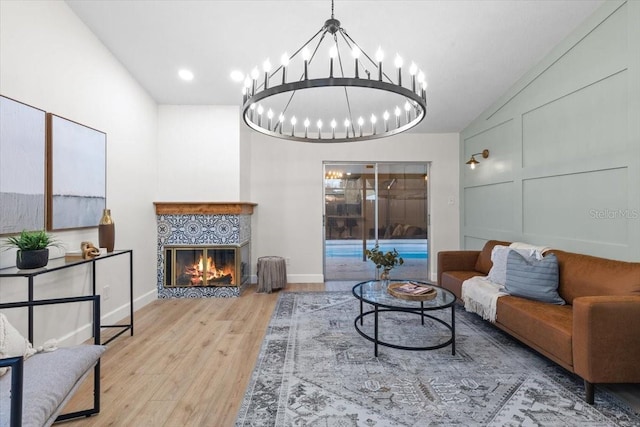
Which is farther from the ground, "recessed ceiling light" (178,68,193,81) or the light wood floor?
"recessed ceiling light" (178,68,193,81)

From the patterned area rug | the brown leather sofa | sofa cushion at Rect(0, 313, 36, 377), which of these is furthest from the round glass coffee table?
sofa cushion at Rect(0, 313, 36, 377)

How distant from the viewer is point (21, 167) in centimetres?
217

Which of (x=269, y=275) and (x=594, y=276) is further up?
(x=594, y=276)

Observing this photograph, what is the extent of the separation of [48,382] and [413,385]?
2.02 meters

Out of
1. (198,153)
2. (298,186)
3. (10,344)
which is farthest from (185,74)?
(10,344)

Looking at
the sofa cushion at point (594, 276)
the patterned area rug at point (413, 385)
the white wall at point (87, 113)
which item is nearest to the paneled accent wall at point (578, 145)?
the sofa cushion at point (594, 276)

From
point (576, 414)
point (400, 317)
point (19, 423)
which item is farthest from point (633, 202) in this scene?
point (19, 423)

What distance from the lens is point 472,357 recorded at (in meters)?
2.45

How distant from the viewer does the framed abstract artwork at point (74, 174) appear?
2.45m

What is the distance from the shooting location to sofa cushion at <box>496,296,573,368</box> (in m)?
2.05

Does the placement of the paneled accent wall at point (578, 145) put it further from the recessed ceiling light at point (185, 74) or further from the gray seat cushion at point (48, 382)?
the recessed ceiling light at point (185, 74)

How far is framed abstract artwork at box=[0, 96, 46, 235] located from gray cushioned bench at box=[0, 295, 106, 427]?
3.03ft

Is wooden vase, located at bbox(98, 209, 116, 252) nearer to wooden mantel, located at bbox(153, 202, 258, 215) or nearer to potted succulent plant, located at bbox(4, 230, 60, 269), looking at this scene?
potted succulent plant, located at bbox(4, 230, 60, 269)

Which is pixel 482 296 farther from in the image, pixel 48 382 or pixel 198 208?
pixel 198 208
